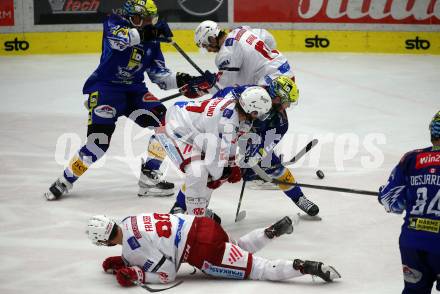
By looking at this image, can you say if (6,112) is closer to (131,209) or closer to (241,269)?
(131,209)

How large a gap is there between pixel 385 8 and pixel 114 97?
248 inches

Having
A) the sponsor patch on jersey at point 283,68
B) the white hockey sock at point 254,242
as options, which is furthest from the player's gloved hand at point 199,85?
the white hockey sock at point 254,242

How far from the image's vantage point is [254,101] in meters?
6.18

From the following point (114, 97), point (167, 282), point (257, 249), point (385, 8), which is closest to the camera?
point (167, 282)

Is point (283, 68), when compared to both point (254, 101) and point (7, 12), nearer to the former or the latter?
point (254, 101)

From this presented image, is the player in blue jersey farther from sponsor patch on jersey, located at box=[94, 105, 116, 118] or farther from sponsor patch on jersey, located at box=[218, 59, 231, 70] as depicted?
sponsor patch on jersey, located at box=[94, 105, 116, 118]

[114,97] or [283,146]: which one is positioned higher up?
[114,97]

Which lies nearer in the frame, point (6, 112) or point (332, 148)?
point (332, 148)

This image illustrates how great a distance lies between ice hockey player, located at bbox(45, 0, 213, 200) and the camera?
25.3 ft

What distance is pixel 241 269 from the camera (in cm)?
568

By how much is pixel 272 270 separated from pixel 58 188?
9.02 ft

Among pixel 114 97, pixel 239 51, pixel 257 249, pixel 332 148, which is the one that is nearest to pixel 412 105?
pixel 332 148

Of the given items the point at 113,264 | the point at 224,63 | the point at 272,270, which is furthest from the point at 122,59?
the point at 272,270

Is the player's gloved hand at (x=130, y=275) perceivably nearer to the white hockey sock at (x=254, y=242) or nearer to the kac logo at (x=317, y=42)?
the white hockey sock at (x=254, y=242)
